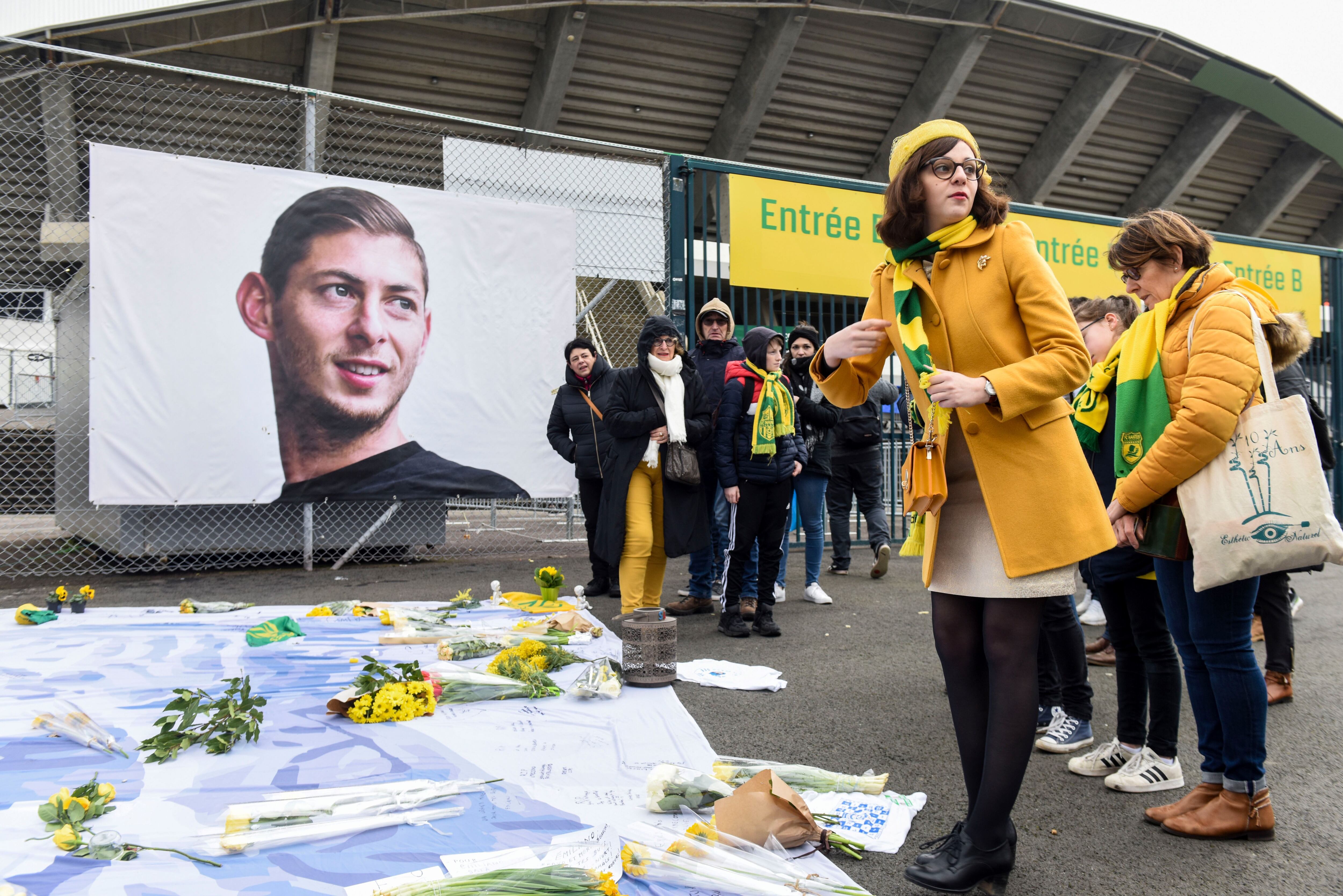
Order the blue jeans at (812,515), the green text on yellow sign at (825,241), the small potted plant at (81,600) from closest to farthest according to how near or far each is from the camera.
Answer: the small potted plant at (81,600), the blue jeans at (812,515), the green text on yellow sign at (825,241)

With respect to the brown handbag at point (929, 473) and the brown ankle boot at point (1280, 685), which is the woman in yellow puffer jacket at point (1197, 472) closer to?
the brown handbag at point (929, 473)

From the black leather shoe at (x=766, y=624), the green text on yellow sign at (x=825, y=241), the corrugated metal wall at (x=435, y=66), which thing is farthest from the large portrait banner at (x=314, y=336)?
the corrugated metal wall at (x=435, y=66)

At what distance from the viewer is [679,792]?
2.65 metres

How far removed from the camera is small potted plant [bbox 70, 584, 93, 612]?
18.5 feet

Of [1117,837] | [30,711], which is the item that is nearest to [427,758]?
[30,711]

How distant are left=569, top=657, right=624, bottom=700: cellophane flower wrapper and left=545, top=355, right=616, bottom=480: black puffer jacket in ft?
8.98

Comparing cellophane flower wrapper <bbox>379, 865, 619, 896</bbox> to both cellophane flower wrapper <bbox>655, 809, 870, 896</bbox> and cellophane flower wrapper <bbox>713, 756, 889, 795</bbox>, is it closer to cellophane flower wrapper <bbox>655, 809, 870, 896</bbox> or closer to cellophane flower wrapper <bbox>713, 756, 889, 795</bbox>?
cellophane flower wrapper <bbox>655, 809, 870, 896</bbox>

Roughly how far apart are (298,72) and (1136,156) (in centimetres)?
1817

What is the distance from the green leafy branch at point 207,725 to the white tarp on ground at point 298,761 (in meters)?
0.04

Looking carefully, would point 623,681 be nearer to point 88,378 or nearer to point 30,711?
point 30,711

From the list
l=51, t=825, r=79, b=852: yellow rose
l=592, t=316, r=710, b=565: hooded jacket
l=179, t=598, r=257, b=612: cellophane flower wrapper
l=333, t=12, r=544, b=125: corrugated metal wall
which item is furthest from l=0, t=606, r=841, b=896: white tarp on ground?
l=333, t=12, r=544, b=125: corrugated metal wall

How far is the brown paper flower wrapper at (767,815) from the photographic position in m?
2.32

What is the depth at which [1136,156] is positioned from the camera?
794 inches

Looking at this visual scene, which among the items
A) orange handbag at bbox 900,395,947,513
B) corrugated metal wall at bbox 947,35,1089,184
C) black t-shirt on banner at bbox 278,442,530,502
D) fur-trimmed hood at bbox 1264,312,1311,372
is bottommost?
black t-shirt on banner at bbox 278,442,530,502
